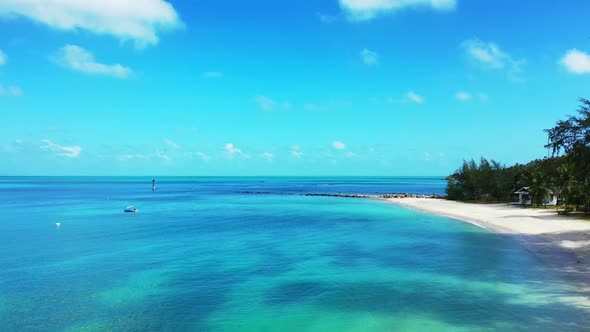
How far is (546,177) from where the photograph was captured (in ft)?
175

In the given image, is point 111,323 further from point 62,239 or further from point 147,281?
point 62,239

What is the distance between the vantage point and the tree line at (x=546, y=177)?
2836 cm

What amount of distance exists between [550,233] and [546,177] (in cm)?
2455

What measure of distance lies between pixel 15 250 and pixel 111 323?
20292mm

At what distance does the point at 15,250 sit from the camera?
97.0 feet

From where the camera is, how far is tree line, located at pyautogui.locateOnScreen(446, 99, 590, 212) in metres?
28.4

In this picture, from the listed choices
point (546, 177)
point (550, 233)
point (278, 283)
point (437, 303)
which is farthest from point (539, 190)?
point (278, 283)

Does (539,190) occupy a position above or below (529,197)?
above

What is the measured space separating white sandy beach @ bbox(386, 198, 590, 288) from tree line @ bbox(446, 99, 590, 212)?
10.4 ft

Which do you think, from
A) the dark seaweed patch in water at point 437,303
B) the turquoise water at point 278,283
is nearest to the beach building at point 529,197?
the turquoise water at point 278,283

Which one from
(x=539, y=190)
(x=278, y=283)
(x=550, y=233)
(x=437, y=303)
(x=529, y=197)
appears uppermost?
(x=539, y=190)

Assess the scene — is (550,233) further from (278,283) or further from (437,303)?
(278,283)

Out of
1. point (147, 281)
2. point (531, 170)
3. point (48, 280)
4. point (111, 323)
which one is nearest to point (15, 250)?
point (48, 280)

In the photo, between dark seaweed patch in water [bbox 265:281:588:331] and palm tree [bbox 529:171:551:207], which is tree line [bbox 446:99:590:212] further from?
dark seaweed patch in water [bbox 265:281:588:331]
